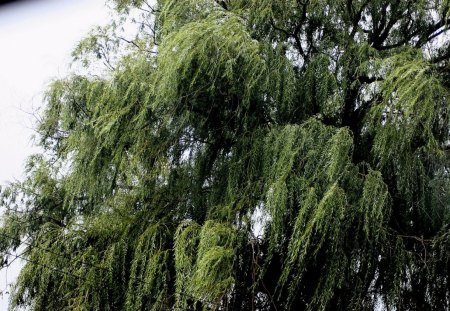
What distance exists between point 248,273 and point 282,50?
158 centimetres

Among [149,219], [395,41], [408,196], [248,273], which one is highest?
[395,41]

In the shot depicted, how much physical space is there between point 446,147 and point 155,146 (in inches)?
78.6

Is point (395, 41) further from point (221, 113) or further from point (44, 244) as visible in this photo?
point (44, 244)

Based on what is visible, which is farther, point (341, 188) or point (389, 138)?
point (389, 138)

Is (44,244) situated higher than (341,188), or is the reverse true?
(341,188)

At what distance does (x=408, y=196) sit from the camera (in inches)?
149

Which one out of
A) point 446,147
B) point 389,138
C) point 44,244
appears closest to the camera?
point 389,138

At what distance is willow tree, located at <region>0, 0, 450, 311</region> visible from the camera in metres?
3.52

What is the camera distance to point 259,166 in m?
3.92

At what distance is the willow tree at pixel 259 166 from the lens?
3516mm

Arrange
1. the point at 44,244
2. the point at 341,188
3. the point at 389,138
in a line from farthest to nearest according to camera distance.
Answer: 1. the point at 44,244
2. the point at 389,138
3. the point at 341,188

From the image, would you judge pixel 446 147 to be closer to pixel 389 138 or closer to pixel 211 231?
pixel 389 138

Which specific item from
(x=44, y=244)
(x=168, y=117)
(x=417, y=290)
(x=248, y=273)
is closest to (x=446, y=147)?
(x=417, y=290)

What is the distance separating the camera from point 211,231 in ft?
11.6
